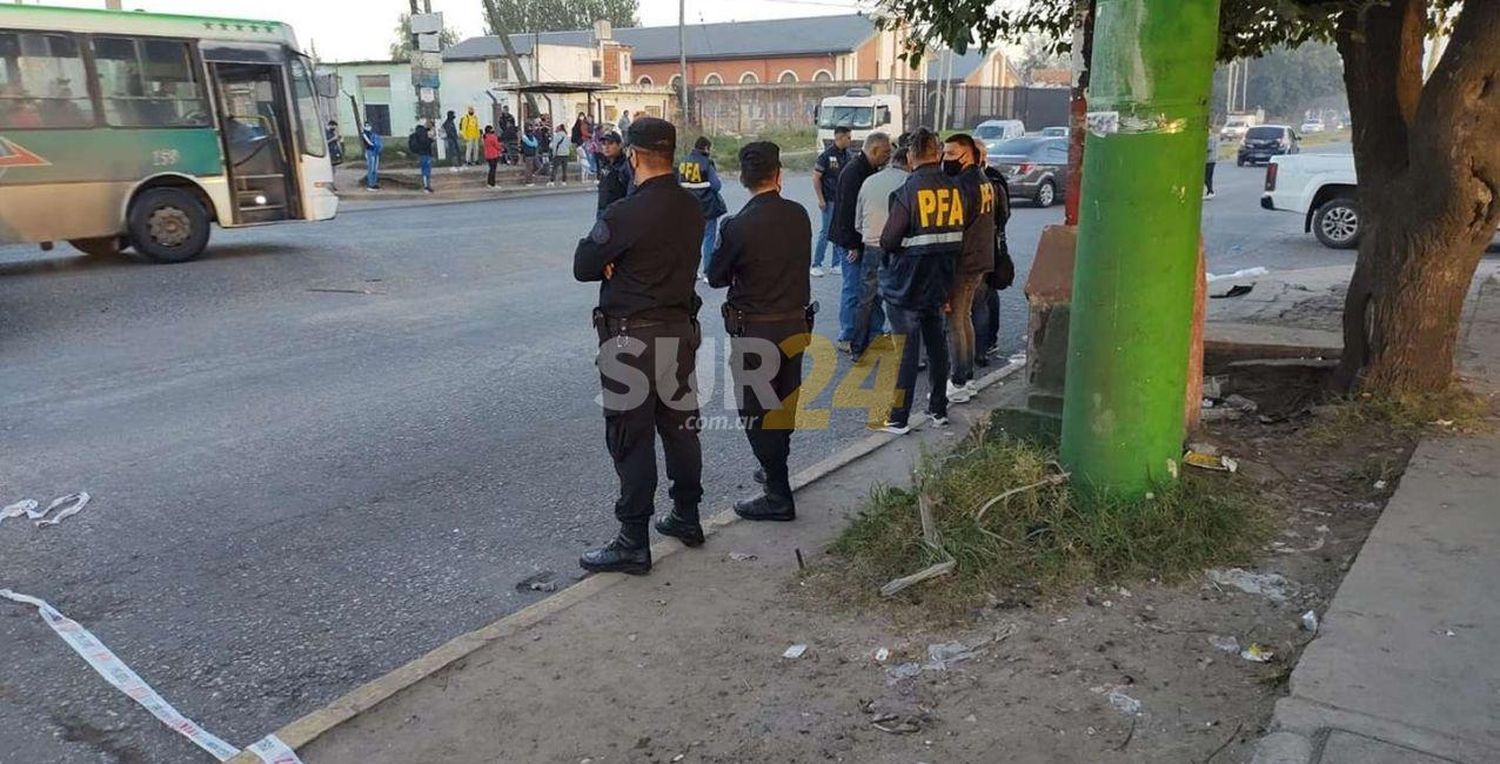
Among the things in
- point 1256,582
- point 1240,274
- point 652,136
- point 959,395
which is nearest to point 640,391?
point 652,136

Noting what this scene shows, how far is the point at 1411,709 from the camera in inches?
115

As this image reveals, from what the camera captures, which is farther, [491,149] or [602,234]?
[491,149]

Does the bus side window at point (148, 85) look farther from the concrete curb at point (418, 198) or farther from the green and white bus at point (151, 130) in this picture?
the concrete curb at point (418, 198)

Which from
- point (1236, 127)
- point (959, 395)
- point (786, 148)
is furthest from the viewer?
point (1236, 127)

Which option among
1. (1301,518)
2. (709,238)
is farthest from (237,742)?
(709,238)

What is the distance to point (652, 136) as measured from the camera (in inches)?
166

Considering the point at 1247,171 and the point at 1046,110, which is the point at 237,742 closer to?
the point at 1247,171

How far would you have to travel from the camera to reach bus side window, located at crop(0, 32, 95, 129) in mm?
12023

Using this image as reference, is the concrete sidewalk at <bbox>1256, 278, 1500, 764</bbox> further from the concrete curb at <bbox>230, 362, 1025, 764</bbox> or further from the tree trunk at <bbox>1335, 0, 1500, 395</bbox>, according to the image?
the concrete curb at <bbox>230, 362, 1025, 764</bbox>

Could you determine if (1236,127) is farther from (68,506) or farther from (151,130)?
→ (68,506)

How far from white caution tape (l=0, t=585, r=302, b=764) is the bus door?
36.3 feet

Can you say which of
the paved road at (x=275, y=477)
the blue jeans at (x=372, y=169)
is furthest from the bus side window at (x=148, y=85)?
the blue jeans at (x=372, y=169)

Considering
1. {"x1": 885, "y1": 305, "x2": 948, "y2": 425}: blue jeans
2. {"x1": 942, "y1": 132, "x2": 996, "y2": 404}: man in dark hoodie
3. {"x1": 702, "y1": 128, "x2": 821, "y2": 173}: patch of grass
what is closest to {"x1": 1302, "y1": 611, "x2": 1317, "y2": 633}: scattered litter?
{"x1": 885, "y1": 305, "x2": 948, "y2": 425}: blue jeans

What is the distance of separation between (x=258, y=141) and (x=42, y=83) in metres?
2.54
